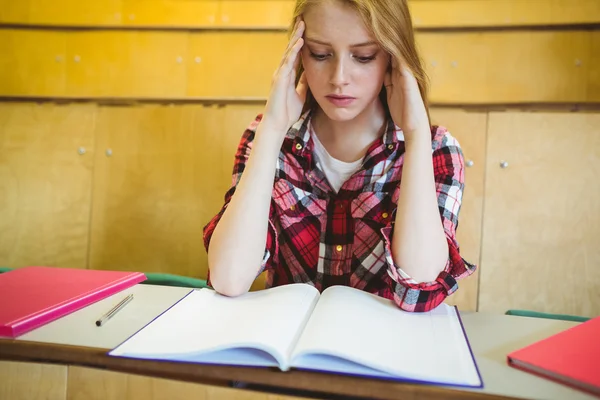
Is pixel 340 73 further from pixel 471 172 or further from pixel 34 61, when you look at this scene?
pixel 34 61

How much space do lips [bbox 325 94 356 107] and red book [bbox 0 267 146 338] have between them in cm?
49

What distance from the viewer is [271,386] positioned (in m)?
0.51

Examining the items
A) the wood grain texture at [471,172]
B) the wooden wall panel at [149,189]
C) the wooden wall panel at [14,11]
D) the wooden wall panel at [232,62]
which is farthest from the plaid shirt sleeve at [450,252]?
the wooden wall panel at [14,11]

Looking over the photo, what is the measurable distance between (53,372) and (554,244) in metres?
1.21

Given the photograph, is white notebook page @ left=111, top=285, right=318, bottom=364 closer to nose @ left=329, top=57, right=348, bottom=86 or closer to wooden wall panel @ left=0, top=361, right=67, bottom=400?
wooden wall panel @ left=0, top=361, right=67, bottom=400

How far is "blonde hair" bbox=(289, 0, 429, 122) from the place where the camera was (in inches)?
32.3

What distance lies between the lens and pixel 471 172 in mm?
1278

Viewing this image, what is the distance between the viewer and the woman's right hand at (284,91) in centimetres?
89

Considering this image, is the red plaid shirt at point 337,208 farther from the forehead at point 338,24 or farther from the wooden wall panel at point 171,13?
the wooden wall panel at point 171,13

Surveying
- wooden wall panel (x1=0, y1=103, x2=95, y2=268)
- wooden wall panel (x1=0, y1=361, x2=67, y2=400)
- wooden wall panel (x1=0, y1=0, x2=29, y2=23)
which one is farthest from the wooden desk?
wooden wall panel (x1=0, y1=0, x2=29, y2=23)

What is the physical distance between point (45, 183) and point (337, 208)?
39.5 inches

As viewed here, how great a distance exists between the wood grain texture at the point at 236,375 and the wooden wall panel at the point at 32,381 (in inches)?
0.5

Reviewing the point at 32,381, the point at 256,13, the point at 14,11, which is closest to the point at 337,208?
the point at 32,381

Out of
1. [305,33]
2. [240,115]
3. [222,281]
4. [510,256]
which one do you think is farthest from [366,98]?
[510,256]
